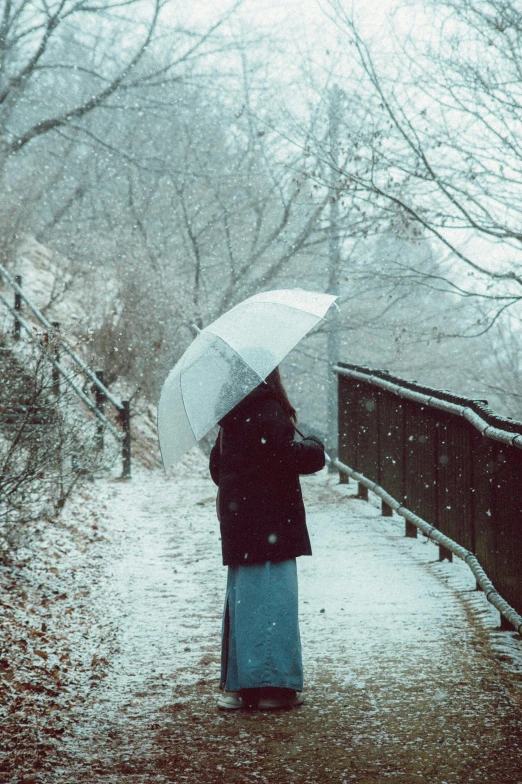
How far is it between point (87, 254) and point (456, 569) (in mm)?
16778

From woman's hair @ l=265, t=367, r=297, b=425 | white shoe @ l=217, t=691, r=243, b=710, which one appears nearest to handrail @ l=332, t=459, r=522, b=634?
white shoe @ l=217, t=691, r=243, b=710

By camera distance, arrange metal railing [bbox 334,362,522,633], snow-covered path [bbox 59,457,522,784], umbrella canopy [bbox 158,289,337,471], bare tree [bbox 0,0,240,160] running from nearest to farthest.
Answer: snow-covered path [bbox 59,457,522,784]
umbrella canopy [bbox 158,289,337,471]
metal railing [bbox 334,362,522,633]
bare tree [bbox 0,0,240,160]

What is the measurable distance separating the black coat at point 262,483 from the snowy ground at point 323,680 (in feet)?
2.65

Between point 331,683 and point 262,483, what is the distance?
1.20 meters

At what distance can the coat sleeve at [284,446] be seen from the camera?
4.15m

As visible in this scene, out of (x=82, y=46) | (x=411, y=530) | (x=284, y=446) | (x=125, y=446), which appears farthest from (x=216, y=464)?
(x=82, y=46)

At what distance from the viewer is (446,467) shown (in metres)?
6.61

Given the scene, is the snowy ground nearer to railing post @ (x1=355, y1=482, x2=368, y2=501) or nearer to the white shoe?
the white shoe

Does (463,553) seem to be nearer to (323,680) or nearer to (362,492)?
(323,680)

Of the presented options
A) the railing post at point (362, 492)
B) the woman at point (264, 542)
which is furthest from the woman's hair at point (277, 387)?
the railing post at point (362, 492)

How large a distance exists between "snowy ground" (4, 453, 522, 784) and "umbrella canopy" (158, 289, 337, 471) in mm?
1301

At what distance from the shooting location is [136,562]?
758 centimetres

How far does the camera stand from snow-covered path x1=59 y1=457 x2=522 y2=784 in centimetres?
353

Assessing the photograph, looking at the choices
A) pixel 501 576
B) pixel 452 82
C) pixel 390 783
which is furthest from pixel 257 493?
pixel 452 82
